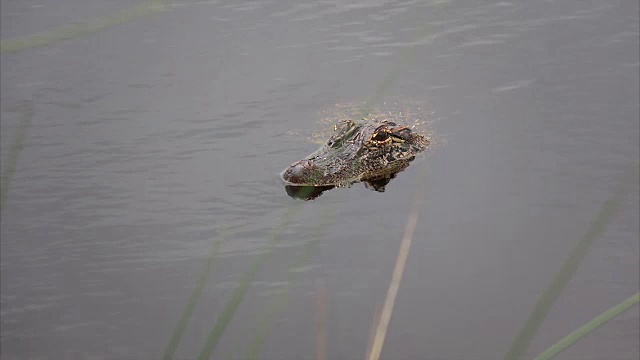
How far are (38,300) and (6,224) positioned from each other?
4.68 feet

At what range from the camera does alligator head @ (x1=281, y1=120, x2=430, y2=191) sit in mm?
6844

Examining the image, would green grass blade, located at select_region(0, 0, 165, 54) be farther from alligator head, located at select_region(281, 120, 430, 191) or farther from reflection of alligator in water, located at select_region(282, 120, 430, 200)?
alligator head, located at select_region(281, 120, 430, 191)

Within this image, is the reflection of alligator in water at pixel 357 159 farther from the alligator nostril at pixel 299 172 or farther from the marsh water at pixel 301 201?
the marsh water at pixel 301 201

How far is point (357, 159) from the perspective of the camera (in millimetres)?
7211

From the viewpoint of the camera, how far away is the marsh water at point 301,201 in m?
4.54

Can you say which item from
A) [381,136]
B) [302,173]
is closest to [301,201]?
[302,173]

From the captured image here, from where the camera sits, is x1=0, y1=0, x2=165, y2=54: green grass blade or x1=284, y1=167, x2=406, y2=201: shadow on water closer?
x1=0, y1=0, x2=165, y2=54: green grass blade

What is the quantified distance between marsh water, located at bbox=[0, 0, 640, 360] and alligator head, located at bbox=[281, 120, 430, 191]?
156 mm

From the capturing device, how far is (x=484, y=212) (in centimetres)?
601

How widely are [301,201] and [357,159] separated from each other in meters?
1.00

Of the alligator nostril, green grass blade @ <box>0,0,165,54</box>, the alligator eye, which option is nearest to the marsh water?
green grass blade @ <box>0,0,165,54</box>

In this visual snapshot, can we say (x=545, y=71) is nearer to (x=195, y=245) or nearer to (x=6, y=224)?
(x=195, y=245)

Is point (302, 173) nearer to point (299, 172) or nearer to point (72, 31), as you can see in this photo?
point (299, 172)

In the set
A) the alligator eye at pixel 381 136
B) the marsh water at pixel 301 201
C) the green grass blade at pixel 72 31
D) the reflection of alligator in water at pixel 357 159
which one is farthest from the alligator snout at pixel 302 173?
the green grass blade at pixel 72 31
